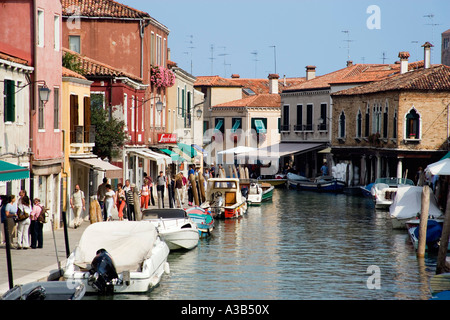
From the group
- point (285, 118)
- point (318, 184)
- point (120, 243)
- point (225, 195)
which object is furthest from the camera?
point (285, 118)

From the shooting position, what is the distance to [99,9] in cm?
4091

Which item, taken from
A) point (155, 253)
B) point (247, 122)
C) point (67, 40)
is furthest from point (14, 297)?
point (247, 122)

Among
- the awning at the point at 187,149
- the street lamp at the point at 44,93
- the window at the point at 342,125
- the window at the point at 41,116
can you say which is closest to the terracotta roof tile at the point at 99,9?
the awning at the point at 187,149

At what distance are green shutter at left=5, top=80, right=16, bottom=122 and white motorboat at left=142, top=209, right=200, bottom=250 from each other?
201 inches

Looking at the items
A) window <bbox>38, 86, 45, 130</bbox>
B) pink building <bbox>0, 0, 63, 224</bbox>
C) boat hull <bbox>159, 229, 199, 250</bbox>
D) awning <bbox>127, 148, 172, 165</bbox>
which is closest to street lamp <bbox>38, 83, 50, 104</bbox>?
pink building <bbox>0, 0, 63, 224</bbox>

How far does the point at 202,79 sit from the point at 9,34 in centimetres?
6296

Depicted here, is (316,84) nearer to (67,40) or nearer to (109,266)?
(67,40)

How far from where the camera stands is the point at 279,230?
33219 mm

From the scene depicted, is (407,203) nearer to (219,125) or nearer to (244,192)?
(244,192)

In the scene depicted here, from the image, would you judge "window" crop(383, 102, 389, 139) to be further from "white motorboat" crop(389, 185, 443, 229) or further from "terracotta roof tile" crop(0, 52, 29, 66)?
"terracotta roof tile" crop(0, 52, 29, 66)

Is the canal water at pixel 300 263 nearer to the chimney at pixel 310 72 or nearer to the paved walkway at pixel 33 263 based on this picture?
the paved walkway at pixel 33 263

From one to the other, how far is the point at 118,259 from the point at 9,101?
6324 millimetres

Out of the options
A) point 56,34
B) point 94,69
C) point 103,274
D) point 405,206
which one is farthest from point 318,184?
point 103,274

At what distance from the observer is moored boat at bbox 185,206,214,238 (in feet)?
98.1
